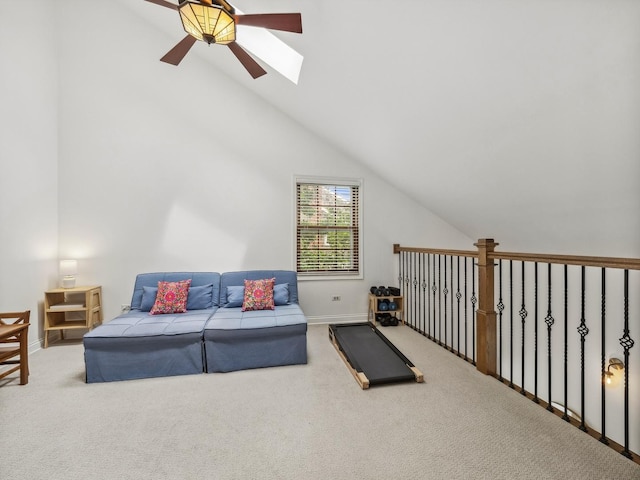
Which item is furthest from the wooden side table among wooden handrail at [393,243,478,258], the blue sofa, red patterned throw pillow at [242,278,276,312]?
wooden handrail at [393,243,478,258]

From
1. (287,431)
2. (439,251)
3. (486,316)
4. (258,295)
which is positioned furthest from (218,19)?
(486,316)

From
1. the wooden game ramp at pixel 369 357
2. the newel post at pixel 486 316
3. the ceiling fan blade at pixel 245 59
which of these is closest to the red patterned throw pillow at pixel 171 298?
the wooden game ramp at pixel 369 357

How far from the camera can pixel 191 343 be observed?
8.69 ft

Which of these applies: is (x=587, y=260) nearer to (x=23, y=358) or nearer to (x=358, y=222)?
(x=358, y=222)

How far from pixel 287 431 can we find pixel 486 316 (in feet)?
6.55

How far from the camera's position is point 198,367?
2.67 meters

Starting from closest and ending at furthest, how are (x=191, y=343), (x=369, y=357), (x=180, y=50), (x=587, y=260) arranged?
1. (x=587, y=260)
2. (x=180, y=50)
3. (x=191, y=343)
4. (x=369, y=357)

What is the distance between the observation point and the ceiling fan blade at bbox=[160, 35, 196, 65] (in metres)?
2.27

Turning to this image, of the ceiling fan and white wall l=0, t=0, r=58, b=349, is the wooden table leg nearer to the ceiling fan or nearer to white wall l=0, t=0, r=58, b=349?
white wall l=0, t=0, r=58, b=349

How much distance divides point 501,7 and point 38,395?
4.34m

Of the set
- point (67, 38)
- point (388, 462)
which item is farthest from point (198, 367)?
point (67, 38)

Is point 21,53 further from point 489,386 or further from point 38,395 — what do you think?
point 489,386

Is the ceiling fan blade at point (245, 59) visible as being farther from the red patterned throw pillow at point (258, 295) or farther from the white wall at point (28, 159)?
the white wall at point (28, 159)

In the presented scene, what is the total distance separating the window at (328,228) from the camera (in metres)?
4.30
